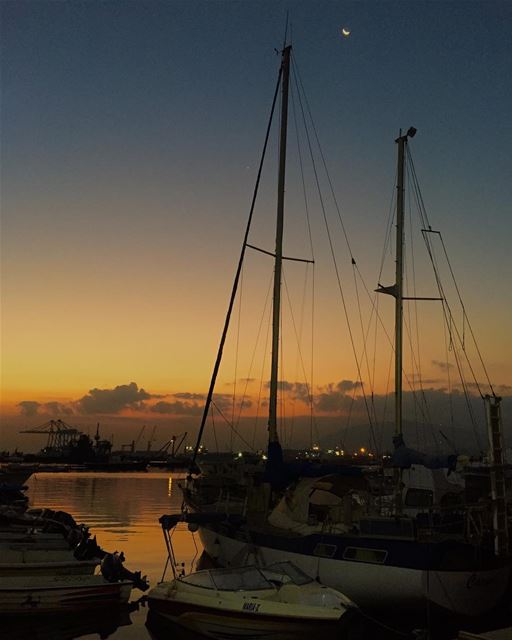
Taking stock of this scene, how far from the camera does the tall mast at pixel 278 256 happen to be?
3044 cm

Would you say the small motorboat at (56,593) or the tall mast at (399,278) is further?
the tall mast at (399,278)

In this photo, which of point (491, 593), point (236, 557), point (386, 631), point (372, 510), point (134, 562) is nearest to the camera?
point (386, 631)

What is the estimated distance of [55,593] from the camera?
21906mm

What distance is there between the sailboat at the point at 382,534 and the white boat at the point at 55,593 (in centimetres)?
445

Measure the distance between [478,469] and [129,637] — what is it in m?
19.4

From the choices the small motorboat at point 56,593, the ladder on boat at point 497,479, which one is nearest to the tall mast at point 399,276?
the ladder on boat at point 497,479

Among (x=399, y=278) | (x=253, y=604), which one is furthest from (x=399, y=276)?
(x=253, y=604)

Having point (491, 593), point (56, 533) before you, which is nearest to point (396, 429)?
point (491, 593)

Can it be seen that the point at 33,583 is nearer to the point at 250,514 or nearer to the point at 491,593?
the point at 250,514

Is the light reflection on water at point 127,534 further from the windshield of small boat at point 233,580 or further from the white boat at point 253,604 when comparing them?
the windshield of small boat at point 233,580

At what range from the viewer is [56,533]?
2616 cm

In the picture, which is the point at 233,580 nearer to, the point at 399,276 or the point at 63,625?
the point at 63,625

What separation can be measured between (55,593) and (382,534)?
11746 millimetres

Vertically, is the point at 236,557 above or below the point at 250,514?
below
